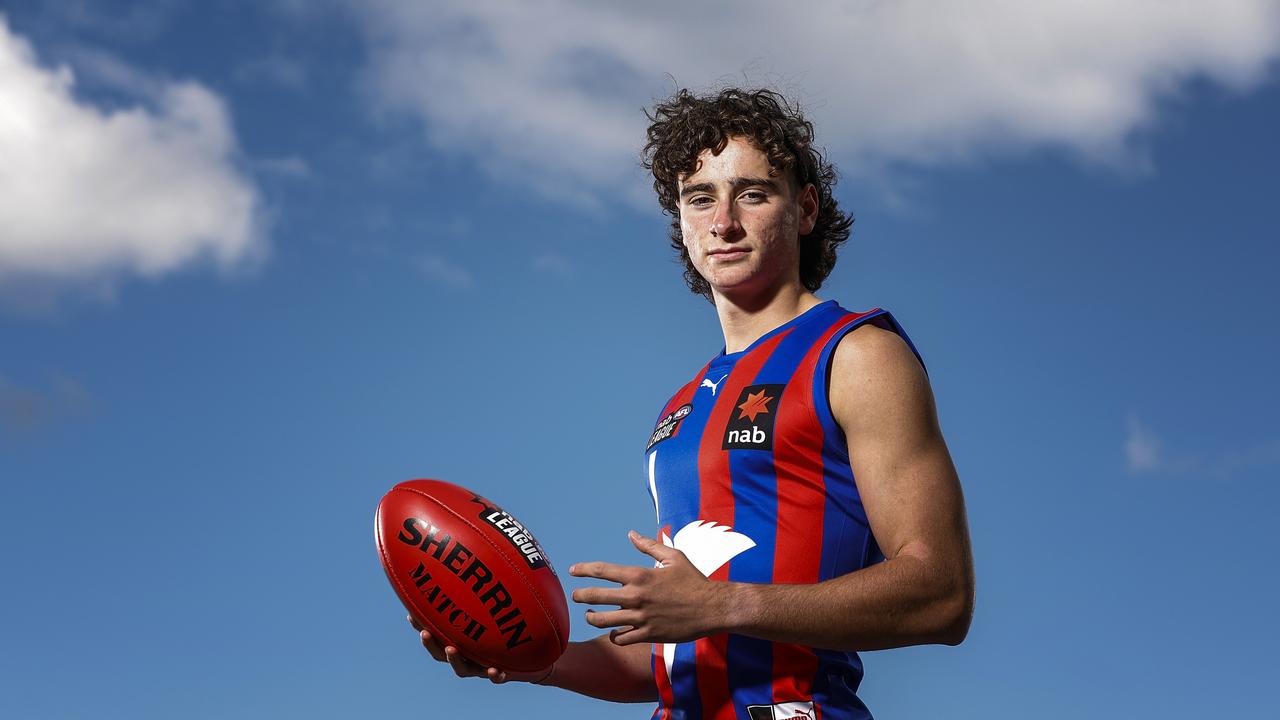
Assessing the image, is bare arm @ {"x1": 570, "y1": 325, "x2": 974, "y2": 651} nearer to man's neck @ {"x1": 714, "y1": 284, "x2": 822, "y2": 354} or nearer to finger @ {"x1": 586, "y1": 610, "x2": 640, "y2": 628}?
finger @ {"x1": 586, "y1": 610, "x2": 640, "y2": 628}

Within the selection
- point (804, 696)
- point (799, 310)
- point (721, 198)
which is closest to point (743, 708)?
point (804, 696)

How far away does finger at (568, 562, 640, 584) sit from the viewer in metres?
2.96

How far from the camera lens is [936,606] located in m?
3.13

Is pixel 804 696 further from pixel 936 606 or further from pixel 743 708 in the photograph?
pixel 936 606

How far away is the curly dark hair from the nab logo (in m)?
0.99

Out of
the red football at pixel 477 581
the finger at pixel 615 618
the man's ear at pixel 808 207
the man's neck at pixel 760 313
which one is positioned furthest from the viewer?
the man's ear at pixel 808 207

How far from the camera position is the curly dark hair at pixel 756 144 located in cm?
440

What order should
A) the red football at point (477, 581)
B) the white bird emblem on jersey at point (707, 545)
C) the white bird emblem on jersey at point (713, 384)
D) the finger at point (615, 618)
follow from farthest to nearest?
1. the white bird emblem on jersey at point (713, 384)
2. the red football at point (477, 581)
3. the white bird emblem on jersey at point (707, 545)
4. the finger at point (615, 618)

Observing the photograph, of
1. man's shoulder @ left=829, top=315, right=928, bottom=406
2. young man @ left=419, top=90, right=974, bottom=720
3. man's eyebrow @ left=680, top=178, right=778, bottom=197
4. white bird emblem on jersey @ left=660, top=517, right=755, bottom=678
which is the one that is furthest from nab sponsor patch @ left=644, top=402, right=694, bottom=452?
man's eyebrow @ left=680, top=178, right=778, bottom=197

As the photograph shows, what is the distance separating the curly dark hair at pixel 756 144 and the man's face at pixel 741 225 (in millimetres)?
89

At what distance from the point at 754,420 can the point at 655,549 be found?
0.69 m

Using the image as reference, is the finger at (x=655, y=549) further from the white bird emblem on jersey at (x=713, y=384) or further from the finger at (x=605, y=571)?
the white bird emblem on jersey at (x=713, y=384)

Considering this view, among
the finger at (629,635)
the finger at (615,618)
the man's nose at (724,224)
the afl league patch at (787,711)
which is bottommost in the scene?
the afl league patch at (787,711)

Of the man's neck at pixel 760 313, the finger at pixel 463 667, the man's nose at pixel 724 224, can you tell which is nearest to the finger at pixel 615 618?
the finger at pixel 463 667
